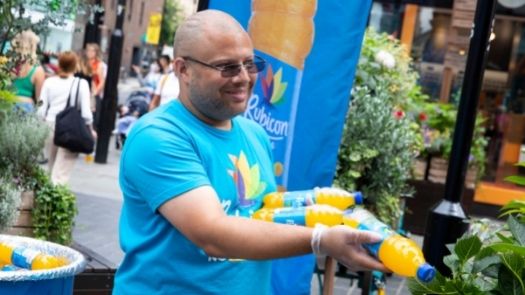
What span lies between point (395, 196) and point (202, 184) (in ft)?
17.5

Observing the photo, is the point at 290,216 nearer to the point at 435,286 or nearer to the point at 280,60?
the point at 435,286

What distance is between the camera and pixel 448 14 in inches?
643

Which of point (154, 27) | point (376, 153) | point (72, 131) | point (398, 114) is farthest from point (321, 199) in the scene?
point (154, 27)

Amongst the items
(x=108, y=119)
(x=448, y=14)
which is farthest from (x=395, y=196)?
(x=448, y=14)

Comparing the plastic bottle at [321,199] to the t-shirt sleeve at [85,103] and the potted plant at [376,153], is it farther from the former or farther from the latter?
→ the t-shirt sleeve at [85,103]

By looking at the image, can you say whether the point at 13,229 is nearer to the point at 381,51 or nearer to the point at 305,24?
the point at 305,24

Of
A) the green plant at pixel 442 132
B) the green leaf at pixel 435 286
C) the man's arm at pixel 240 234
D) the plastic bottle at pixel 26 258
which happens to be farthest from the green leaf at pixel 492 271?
the green plant at pixel 442 132

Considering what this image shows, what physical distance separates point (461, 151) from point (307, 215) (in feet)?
9.43

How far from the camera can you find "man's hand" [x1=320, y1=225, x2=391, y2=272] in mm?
2209

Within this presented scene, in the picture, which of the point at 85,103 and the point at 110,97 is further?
the point at 110,97

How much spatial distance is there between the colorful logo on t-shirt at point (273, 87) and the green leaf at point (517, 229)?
2.12 m

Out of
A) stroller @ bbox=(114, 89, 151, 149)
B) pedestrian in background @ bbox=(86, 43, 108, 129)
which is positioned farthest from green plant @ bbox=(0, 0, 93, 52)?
stroller @ bbox=(114, 89, 151, 149)

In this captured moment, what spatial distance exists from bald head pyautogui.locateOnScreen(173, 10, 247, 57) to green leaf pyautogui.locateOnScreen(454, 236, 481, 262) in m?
0.88

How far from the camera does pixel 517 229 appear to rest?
9.21 ft
